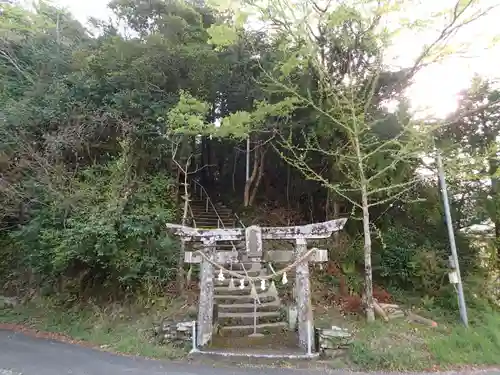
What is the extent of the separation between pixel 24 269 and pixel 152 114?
7.19m

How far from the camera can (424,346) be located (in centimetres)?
800

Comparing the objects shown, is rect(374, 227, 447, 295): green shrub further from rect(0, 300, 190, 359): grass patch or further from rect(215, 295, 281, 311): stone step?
rect(0, 300, 190, 359): grass patch

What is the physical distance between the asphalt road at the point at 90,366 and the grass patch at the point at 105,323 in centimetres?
42

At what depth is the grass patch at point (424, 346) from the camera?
24.8ft

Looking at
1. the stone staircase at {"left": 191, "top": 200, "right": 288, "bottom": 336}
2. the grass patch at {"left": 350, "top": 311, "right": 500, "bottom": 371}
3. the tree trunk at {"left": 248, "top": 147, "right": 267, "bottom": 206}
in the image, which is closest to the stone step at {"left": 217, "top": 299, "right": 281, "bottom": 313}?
the stone staircase at {"left": 191, "top": 200, "right": 288, "bottom": 336}

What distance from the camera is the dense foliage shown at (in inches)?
407

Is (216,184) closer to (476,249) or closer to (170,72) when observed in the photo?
(170,72)

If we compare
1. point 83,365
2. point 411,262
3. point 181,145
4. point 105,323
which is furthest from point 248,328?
point 181,145

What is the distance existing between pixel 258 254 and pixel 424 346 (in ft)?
13.1

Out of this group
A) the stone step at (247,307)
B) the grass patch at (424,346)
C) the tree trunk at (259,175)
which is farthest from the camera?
the tree trunk at (259,175)

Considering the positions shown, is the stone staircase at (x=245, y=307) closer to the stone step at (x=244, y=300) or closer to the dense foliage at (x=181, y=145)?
the stone step at (x=244, y=300)

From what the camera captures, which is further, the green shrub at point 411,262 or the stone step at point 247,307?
the green shrub at point 411,262

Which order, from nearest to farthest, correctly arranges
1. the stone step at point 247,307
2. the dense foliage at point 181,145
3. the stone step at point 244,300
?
the stone step at point 247,307, the stone step at point 244,300, the dense foliage at point 181,145

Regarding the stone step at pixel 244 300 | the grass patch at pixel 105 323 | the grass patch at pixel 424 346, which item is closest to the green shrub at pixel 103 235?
the grass patch at pixel 105 323
